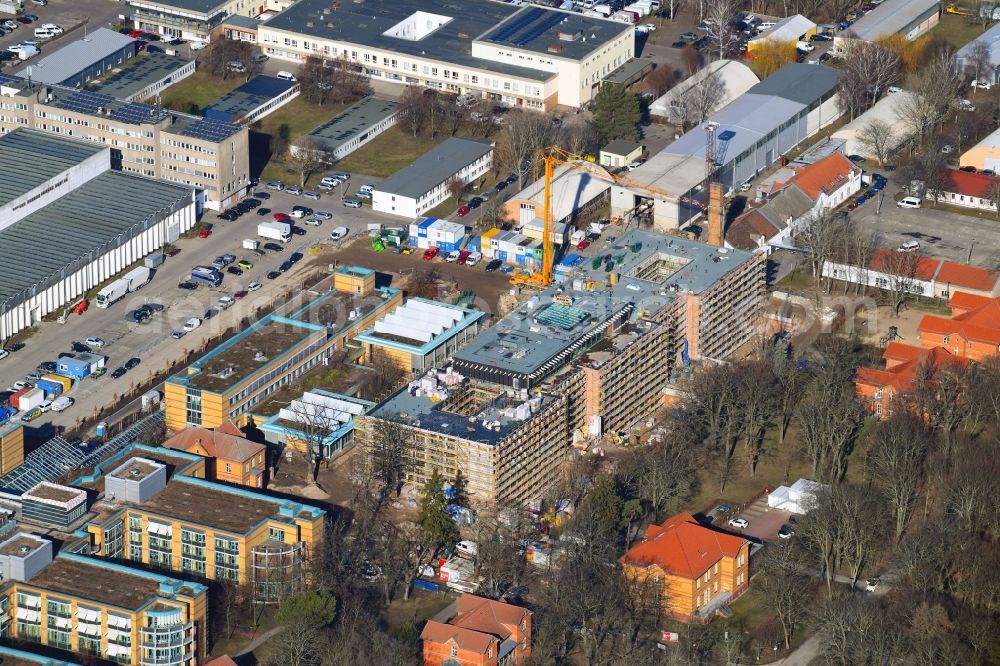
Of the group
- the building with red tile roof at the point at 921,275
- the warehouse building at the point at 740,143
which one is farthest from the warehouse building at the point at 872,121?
the building with red tile roof at the point at 921,275

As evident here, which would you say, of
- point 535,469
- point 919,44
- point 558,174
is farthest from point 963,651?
point 919,44

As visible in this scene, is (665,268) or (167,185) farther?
(167,185)

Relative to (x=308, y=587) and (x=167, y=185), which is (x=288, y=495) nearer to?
(x=308, y=587)

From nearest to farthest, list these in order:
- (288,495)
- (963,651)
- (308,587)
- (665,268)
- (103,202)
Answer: (963,651)
(308,587)
(288,495)
(665,268)
(103,202)

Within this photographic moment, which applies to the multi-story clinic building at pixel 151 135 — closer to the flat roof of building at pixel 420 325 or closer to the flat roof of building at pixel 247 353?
the flat roof of building at pixel 247 353

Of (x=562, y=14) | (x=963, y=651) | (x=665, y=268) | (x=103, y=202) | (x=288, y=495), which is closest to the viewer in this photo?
(x=963, y=651)

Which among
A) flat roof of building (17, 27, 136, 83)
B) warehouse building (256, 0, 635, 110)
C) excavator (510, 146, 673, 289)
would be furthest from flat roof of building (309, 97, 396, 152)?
flat roof of building (17, 27, 136, 83)
